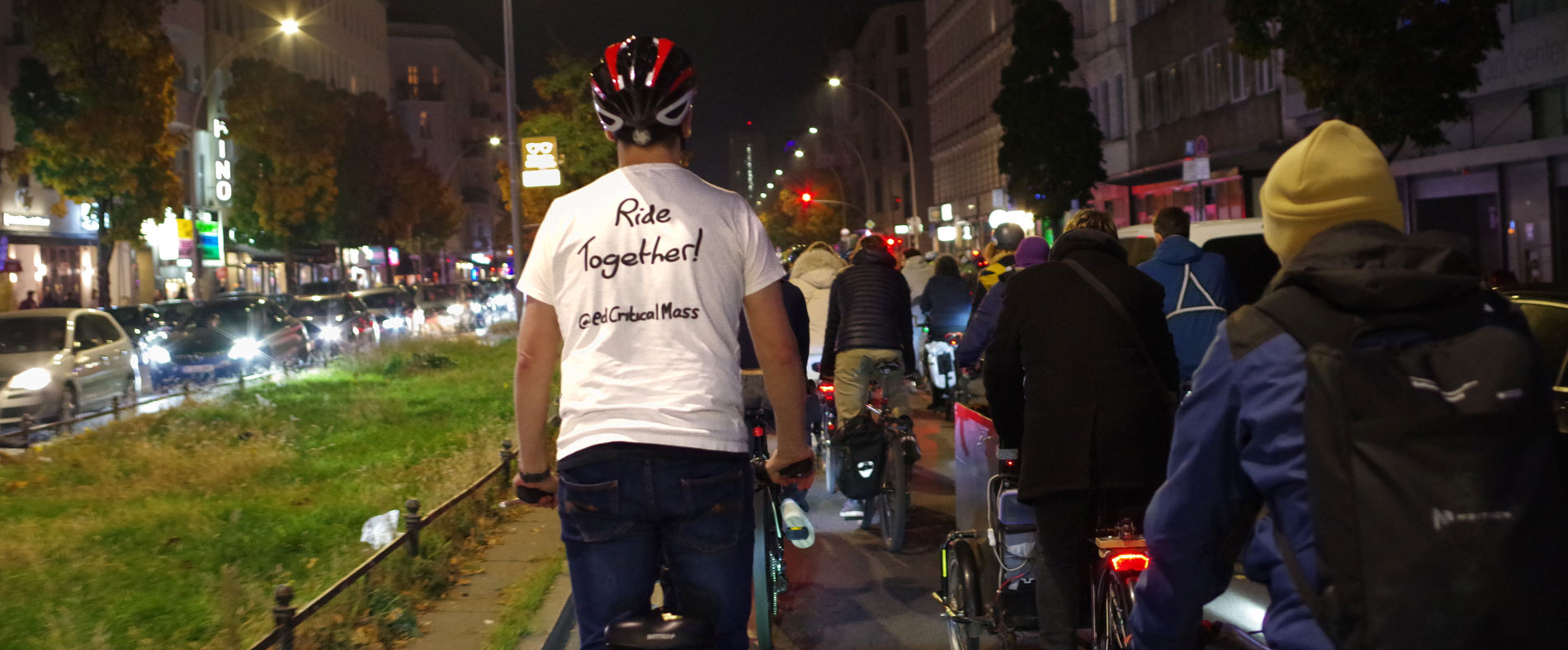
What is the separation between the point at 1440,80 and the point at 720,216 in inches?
731

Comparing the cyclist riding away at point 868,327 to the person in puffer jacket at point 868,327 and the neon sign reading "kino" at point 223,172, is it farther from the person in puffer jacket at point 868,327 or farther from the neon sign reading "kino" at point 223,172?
the neon sign reading "kino" at point 223,172

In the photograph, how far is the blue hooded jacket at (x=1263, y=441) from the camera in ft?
7.50

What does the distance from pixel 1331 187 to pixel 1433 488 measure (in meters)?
0.64

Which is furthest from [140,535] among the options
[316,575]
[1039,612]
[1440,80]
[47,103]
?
[47,103]

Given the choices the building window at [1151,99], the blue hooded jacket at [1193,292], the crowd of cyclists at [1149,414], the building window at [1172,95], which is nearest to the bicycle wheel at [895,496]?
the blue hooded jacket at [1193,292]

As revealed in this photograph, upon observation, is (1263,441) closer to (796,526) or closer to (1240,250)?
(796,526)

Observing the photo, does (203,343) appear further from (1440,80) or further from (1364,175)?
(1364,175)

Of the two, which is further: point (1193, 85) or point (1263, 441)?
point (1193, 85)

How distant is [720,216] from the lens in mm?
3502

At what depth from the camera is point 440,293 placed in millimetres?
62219

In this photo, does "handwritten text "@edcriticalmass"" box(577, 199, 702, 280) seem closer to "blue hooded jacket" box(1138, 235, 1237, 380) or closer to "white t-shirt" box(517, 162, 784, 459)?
"white t-shirt" box(517, 162, 784, 459)

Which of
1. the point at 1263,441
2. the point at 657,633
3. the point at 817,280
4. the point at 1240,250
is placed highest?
the point at 1240,250

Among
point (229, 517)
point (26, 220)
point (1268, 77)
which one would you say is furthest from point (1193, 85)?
point (229, 517)

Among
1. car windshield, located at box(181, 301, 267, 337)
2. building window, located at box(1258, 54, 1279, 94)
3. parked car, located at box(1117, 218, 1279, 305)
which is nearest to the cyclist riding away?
parked car, located at box(1117, 218, 1279, 305)
